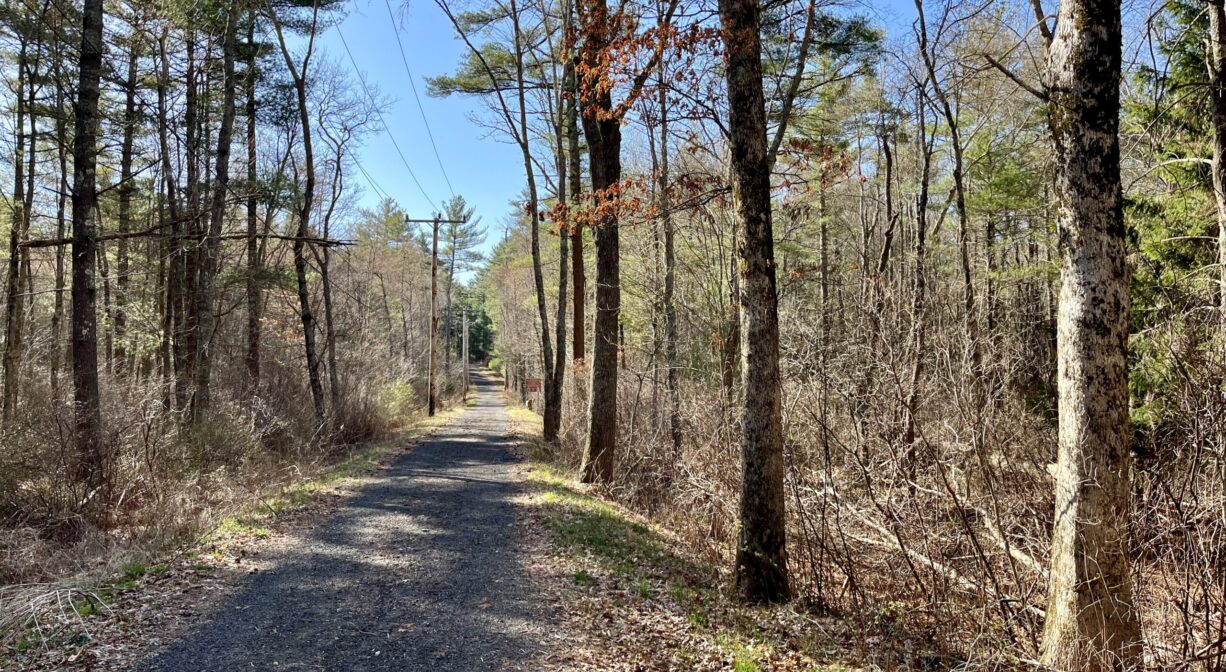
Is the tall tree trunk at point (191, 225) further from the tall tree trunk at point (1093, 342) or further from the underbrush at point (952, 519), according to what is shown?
the tall tree trunk at point (1093, 342)

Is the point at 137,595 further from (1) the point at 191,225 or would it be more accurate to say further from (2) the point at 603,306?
(1) the point at 191,225

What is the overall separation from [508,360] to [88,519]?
37.6 m

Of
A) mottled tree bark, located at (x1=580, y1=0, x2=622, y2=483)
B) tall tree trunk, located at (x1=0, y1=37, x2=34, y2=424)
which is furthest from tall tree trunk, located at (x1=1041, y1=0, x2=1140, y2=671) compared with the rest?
tall tree trunk, located at (x1=0, y1=37, x2=34, y2=424)

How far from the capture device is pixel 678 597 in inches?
223

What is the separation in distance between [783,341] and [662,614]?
4009 millimetres

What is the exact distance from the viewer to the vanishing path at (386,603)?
167 inches

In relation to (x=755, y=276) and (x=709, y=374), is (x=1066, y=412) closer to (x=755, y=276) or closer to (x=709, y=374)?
(x=755, y=276)

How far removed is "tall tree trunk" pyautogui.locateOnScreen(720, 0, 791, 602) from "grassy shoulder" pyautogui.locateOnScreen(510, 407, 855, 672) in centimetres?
47

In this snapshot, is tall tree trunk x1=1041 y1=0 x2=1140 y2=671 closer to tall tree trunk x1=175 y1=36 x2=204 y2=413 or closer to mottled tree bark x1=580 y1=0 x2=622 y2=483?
mottled tree bark x1=580 y1=0 x2=622 y2=483

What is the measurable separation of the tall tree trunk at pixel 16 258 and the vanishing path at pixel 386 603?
7690 mm

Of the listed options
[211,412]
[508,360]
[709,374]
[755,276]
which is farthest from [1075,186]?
[508,360]

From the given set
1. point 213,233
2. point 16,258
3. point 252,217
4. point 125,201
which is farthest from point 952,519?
point 125,201

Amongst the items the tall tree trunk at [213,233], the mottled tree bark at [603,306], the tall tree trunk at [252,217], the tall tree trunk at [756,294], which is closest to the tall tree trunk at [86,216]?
the tall tree trunk at [213,233]

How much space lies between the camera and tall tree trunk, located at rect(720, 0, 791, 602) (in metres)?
5.25
